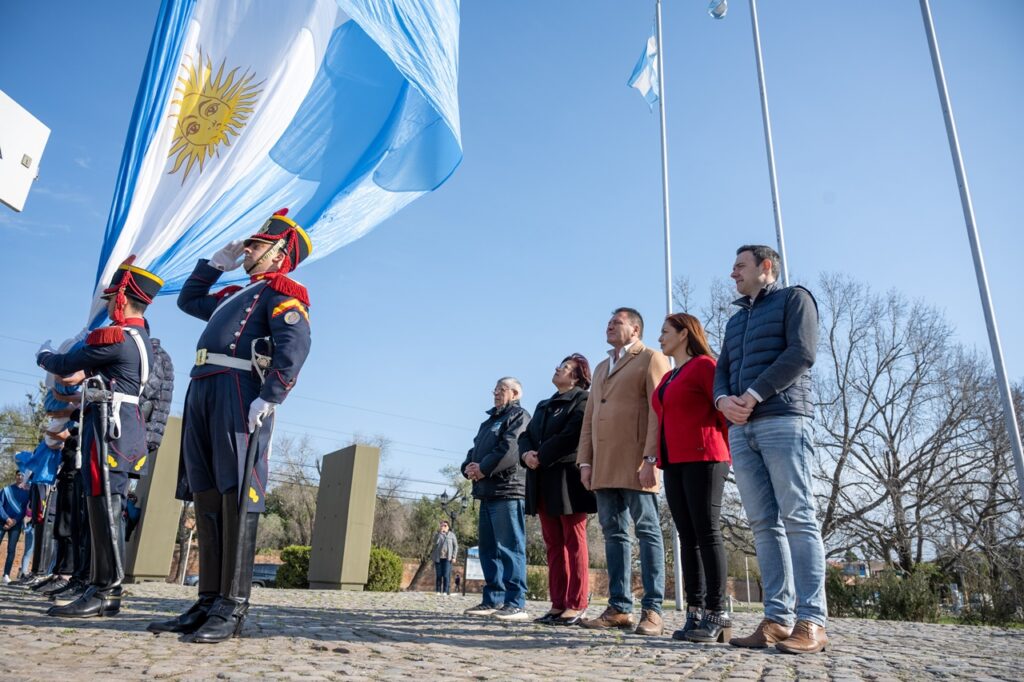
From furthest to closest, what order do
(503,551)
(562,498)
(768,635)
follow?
1. (503,551)
2. (562,498)
3. (768,635)

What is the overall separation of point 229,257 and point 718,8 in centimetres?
1164

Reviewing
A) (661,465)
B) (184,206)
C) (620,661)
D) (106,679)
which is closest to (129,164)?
(184,206)

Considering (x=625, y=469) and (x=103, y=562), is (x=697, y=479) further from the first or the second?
(x=103, y=562)

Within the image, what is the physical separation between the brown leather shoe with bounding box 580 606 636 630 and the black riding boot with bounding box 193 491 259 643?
2.42 m

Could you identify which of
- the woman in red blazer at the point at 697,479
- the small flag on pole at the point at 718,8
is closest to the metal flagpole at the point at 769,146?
the small flag on pole at the point at 718,8

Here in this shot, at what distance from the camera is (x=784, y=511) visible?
12.3ft

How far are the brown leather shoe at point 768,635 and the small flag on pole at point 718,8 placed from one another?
11.9 metres

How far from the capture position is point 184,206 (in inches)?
185

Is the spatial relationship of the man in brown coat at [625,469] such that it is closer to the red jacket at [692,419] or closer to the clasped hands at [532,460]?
the red jacket at [692,419]

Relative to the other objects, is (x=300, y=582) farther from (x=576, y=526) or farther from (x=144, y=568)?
(x=576, y=526)

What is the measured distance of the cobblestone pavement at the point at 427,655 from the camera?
2648 millimetres

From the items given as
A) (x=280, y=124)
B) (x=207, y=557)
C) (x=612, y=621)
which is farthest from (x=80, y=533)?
(x=612, y=621)

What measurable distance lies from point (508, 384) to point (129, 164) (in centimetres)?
349

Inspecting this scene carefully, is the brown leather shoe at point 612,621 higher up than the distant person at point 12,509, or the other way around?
the distant person at point 12,509
